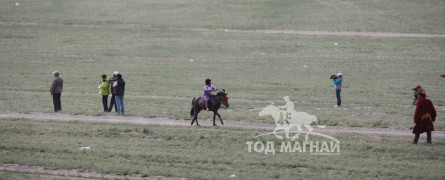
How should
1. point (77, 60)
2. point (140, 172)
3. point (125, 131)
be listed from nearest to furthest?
point (140, 172)
point (125, 131)
point (77, 60)

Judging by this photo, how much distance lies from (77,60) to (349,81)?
1781 cm

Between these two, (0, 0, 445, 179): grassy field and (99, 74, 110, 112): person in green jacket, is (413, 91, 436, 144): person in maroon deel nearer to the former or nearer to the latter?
(0, 0, 445, 179): grassy field

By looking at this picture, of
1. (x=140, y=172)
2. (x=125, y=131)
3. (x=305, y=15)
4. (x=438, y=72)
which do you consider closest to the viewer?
(x=140, y=172)

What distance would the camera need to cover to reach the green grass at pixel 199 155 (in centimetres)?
1927

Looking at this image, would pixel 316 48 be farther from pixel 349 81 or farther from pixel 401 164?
pixel 401 164

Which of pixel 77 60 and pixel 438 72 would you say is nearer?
pixel 438 72

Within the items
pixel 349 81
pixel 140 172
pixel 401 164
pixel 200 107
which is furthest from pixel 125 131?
pixel 349 81

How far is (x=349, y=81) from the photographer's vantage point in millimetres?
40031

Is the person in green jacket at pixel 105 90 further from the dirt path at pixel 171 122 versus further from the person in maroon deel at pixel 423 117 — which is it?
the person in maroon deel at pixel 423 117
